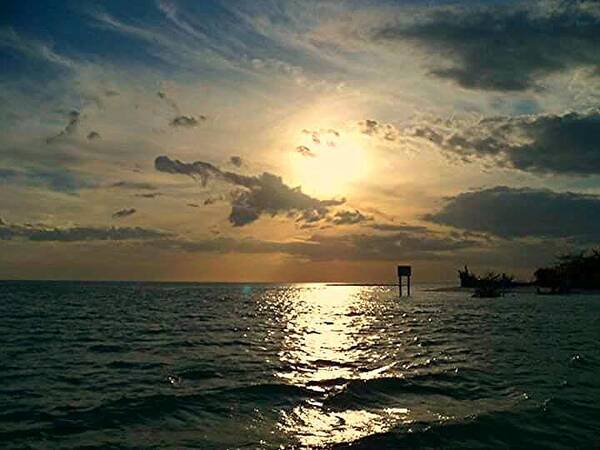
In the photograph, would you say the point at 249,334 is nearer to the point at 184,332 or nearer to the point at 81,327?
the point at 184,332

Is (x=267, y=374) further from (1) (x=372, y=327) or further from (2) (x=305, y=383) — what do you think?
(1) (x=372, y=327)

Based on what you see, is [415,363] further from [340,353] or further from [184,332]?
[184,332]

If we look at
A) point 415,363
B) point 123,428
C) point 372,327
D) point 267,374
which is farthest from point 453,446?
point 372,327

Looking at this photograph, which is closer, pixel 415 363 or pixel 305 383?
pixel 305 383

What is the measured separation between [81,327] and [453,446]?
127 feet

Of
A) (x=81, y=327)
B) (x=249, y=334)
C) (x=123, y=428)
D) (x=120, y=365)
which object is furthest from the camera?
(x=81, y=327)

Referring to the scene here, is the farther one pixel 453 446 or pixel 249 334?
pixel 249 334

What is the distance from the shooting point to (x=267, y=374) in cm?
2386

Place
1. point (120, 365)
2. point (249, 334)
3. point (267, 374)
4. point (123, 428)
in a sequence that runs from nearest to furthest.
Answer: point (123, 428)
point (267, 374)
point (120, 365)
point (249, 334)

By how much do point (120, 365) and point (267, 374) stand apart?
6915 mm

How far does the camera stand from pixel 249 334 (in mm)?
42500


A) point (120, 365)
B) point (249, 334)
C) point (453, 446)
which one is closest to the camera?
point (453, 446)

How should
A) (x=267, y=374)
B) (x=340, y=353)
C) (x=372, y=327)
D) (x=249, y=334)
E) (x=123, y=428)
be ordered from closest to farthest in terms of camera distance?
(x=123, y=428) → (x=267, y=374) → (x=340, y=353) → (x=249, y=334) → (x=372, y=327)

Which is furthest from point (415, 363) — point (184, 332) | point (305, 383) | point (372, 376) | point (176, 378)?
point (184, 332)
